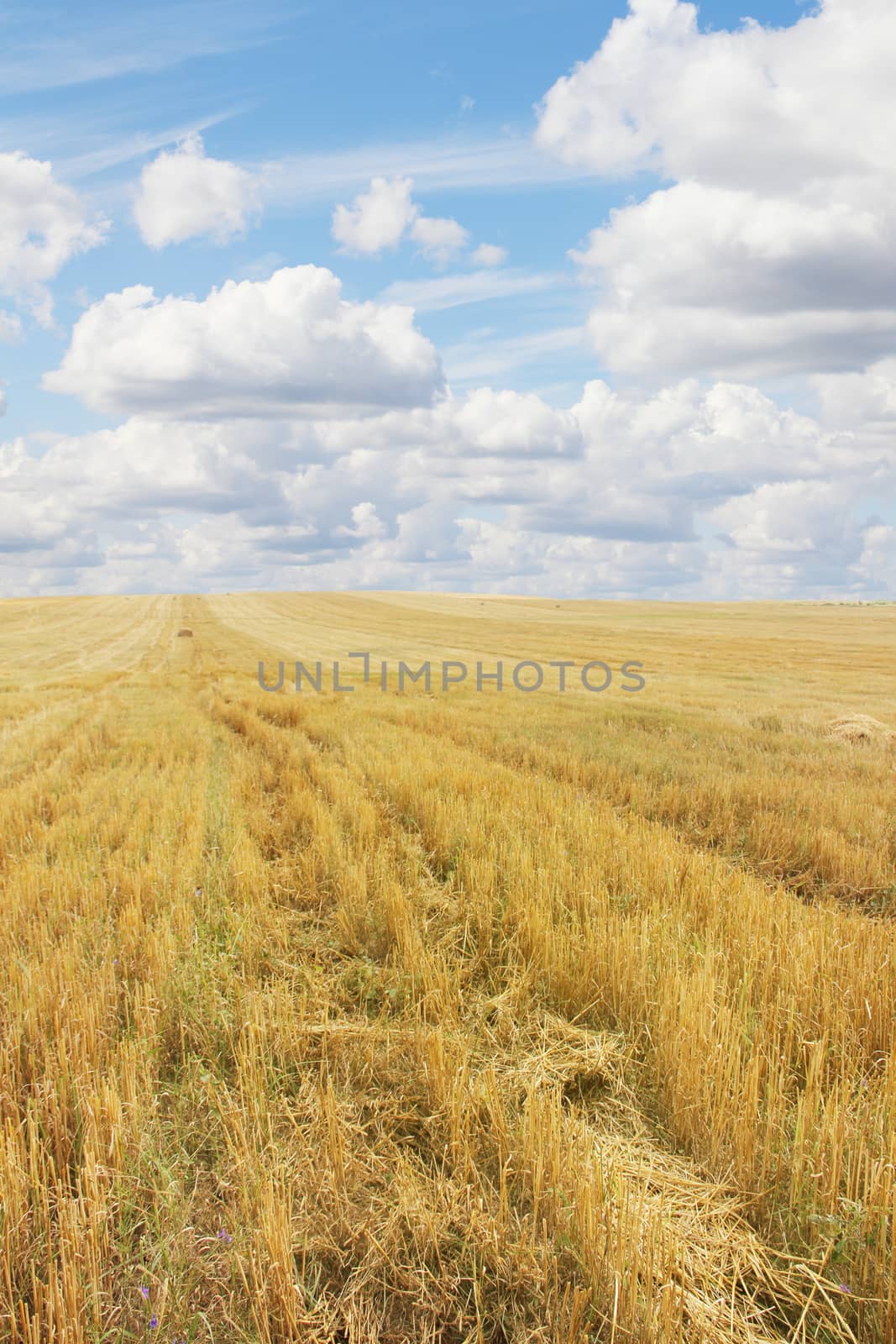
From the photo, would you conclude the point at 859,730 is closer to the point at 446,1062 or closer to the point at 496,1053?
the point at 496,1053

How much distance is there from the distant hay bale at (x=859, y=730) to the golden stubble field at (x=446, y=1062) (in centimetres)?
500

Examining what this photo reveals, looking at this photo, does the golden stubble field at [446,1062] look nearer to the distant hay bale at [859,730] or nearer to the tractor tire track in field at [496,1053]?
the tractor tire track in field at [496,1053]

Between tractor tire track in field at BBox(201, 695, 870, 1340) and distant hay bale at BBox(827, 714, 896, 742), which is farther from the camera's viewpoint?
distant hay bale at BBox(827, 714, 896, 742)

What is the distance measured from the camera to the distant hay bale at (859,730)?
584 inches

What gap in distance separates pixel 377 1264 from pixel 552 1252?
0.63 m

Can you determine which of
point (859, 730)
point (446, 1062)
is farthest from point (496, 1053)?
point (859, 730)

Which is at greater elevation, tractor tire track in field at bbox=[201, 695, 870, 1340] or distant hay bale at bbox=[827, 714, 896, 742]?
tractor tire track in field at bbox=[201, 695, 870, 1340]

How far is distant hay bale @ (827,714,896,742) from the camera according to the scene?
1483 cm

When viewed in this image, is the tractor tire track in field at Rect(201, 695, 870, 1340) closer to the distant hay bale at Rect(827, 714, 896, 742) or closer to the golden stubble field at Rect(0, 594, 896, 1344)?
the golden stubble field at Rect(0, 594, 896, 1344)

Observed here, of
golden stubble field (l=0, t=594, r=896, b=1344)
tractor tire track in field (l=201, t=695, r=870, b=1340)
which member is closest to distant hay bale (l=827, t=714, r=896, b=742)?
golden stubble field (l=0, t=594, r=896, b=1344)

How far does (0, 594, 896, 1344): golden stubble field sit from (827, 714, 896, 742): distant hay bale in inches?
197

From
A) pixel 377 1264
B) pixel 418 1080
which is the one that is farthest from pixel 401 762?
pixel 377 1264

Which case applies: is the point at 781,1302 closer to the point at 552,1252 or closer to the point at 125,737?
the point at 552,1252

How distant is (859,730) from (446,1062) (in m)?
13.9
